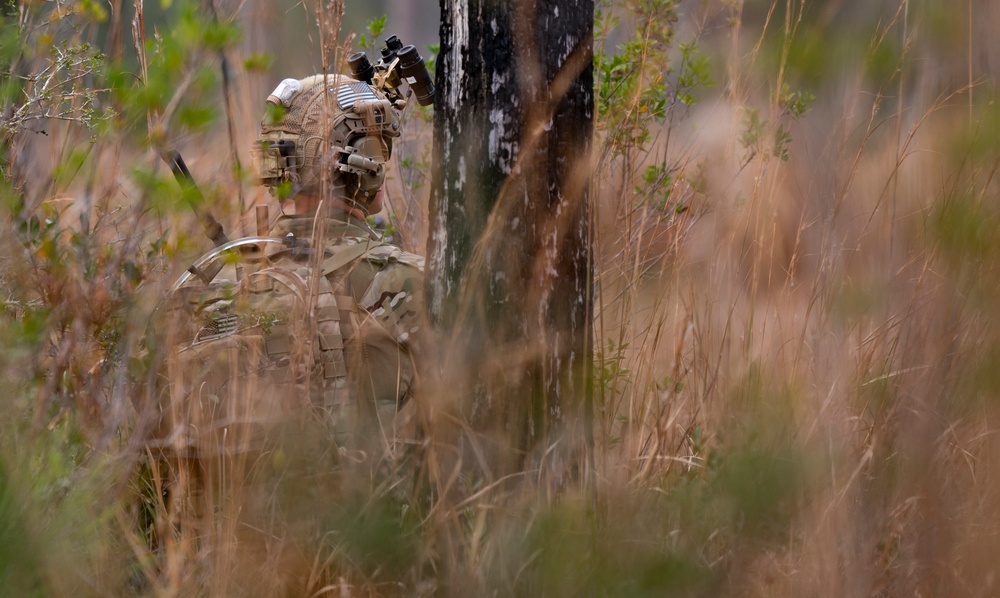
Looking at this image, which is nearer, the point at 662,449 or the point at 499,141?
the point at 499,141

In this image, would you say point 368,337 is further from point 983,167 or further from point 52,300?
point 983,167

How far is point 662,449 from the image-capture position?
2443mm

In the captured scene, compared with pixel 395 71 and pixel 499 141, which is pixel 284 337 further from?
pixel 395 71

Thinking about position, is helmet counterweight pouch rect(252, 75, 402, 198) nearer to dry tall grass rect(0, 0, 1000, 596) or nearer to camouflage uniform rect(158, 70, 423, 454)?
camouflage uniform rect(158, 70, 423, 454)

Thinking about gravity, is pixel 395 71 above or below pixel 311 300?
above

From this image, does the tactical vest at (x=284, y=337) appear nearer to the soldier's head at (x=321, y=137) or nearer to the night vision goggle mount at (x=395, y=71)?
the soldier's head at (x=321, y=137)

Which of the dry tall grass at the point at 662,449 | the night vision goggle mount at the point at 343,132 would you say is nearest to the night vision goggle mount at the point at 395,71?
the night vision goggle mount at the point at 343,132

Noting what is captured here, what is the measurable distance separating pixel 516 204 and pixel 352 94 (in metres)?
1.04

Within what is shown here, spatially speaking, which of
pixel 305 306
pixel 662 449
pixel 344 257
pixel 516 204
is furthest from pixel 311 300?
pixel 662 449

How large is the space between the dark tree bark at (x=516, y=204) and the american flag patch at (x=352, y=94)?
82cm

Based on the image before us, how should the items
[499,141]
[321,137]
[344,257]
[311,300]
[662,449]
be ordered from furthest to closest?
1. [321,137]
2. [344,257]
3. [662,449]
4. [499,141]
5. [311,300]

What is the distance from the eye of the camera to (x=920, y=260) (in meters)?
2.09

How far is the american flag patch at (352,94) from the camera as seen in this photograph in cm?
291

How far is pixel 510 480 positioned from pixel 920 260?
94 cm
